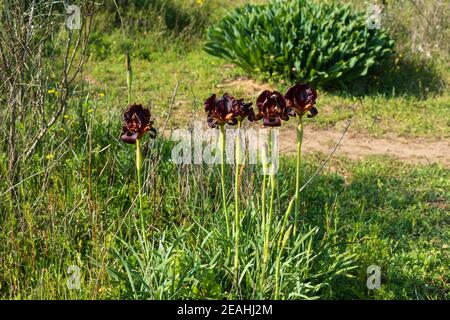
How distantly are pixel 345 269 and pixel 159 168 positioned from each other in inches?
65.3

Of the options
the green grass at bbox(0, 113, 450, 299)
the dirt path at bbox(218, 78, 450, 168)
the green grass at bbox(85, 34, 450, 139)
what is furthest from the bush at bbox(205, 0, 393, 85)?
the green grass at bbox(0, 113, 450, 299)

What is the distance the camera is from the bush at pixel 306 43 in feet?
25.6

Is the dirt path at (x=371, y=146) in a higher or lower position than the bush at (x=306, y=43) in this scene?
lower

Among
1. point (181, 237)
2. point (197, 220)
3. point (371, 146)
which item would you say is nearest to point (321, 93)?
point (371, 146)

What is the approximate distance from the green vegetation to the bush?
1.76 feet

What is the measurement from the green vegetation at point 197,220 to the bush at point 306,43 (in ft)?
1.76

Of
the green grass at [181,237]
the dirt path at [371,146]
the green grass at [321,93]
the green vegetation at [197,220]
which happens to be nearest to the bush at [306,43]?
the green grass at [321,93]

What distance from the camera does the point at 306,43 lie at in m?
7.79

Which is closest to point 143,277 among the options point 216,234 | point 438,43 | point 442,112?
point 216,234

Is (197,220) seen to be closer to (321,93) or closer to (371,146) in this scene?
(371,146)

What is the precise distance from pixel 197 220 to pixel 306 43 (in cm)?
425

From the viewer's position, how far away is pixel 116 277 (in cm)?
330

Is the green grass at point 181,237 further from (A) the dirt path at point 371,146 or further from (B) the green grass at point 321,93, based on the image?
(B) the green grass at point 321,93

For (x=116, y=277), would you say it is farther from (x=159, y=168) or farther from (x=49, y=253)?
(x=159, y=168)
